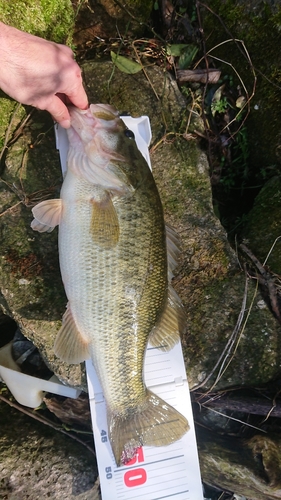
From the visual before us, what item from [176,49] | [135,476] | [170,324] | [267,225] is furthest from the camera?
[176,49]

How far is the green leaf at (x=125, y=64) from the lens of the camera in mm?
2863

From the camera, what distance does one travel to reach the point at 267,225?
9.46 feet

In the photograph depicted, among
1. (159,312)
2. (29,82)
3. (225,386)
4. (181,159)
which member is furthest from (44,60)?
(225,386)

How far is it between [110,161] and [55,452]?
6.80ft

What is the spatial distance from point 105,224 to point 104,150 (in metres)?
0.44

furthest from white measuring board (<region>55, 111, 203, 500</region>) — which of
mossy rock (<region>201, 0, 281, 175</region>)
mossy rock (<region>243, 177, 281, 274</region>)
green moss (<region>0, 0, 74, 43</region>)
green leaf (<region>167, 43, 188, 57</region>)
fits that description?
mossy rock (<region>201, 0, 281, 175</region>)

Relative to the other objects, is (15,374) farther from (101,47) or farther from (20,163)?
(101,47)

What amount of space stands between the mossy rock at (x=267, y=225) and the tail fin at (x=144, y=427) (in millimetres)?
1257

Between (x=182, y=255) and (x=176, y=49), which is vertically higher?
(x=176, y=49)

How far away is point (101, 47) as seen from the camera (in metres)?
3.04

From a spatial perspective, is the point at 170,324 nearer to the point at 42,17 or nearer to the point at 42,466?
the point at 42,466

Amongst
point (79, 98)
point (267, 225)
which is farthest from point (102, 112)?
point (267, 225)

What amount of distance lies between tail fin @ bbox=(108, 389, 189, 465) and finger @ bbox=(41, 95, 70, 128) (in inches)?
68.9

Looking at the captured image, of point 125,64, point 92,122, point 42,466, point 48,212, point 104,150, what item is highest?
point 125,64
